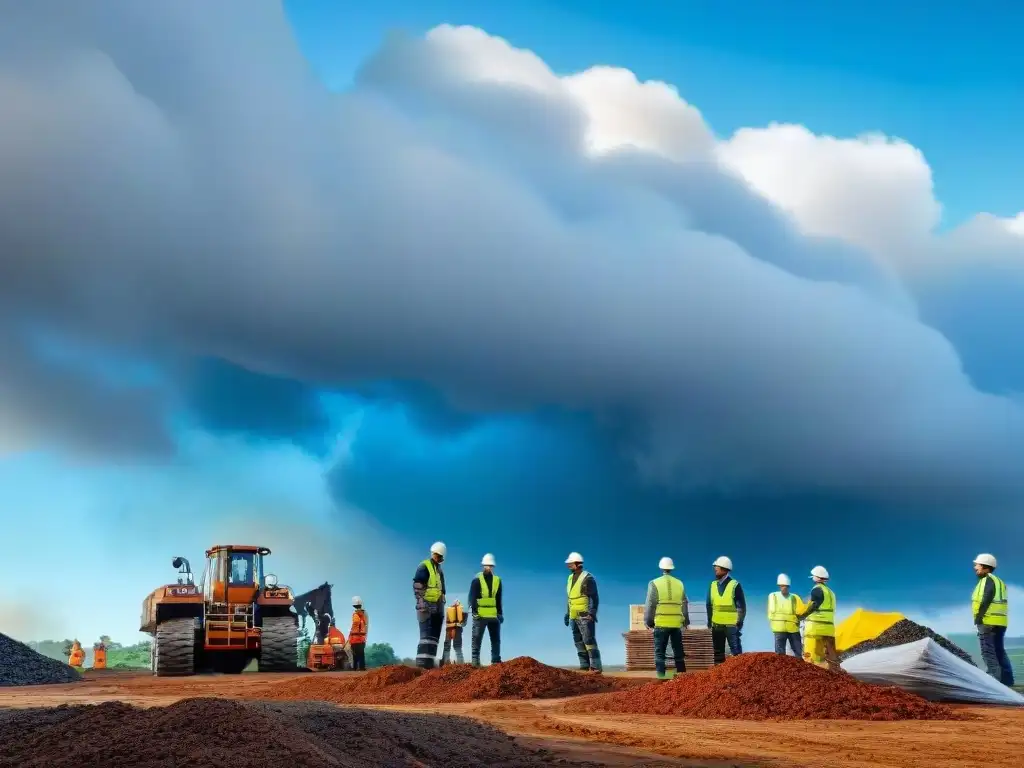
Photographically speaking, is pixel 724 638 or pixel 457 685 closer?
pixel 457 685

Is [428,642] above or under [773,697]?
above

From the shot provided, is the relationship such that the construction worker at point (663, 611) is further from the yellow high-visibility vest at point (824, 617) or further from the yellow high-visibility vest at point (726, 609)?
the yellow high-visibility vest at point (824, 617)

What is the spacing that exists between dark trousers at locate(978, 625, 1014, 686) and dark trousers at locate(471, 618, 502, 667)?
8.47 meters

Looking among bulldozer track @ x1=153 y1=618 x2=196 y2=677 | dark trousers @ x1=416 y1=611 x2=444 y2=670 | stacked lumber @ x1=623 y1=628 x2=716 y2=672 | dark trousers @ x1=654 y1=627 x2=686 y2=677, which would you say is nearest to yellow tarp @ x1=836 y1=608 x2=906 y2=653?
stacked lumber @ x1=623 y1=628 x2=716 y2=672

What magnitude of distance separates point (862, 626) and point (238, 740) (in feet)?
57.6

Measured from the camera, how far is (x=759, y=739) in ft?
38.9

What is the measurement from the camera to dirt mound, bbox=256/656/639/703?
16.8 m

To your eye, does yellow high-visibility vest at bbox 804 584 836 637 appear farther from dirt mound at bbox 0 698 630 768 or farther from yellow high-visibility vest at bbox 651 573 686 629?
dirt mound at bbox 0 698 630 768

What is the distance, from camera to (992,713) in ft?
48.2

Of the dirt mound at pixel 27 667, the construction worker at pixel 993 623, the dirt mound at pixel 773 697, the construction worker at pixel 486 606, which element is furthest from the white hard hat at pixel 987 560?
the dirt mound at pixel 27 667

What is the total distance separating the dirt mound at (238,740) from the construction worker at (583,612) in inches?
320

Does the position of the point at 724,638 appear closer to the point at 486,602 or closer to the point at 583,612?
the point at 583,612

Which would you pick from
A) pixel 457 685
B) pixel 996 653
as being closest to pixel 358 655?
pixel 457 685

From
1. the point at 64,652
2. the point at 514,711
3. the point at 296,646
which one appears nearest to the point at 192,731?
the point at 514,711
